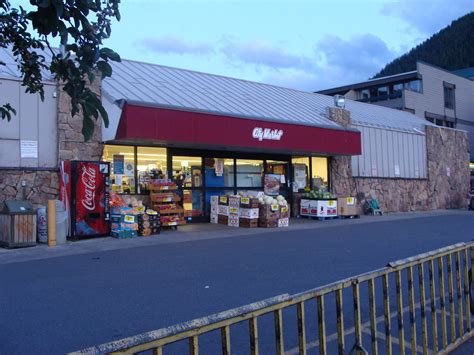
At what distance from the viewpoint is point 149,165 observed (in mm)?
15141

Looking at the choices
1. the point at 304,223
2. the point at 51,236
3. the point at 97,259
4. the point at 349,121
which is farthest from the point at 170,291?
the point at 349,121

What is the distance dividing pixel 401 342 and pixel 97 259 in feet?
23.1

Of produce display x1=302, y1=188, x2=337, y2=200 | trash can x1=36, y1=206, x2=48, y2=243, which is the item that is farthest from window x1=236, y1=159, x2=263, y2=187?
trash can x1=36, y1=206, x2=48, y2=243

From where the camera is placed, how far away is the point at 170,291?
6609mm

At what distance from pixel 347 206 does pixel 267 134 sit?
551 cm

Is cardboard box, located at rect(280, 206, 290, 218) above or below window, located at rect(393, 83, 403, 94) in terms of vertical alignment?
below

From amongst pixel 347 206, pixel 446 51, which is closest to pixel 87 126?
pixel 347 206

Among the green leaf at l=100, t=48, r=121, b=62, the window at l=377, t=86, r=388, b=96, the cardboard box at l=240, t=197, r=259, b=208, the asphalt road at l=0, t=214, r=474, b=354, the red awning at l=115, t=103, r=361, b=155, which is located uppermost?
the window at l=377, t=86, r=388, b=96

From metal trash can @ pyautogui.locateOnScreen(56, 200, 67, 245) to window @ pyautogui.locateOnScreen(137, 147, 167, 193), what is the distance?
3.41m

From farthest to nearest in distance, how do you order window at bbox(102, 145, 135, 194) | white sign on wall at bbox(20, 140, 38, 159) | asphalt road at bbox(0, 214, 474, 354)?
1. window at bbox(102, 145, 135, 194)
2. white sign on wall at bbox(20, 140, 38, 159)
3. asphalt road at bbox(0, 214, 474, 354)

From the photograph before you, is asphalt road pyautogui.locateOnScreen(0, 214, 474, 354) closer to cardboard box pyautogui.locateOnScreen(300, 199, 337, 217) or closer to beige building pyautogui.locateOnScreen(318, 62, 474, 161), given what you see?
cardboard box pyautogui.locateOnScreen(300, 199, 337, 217)

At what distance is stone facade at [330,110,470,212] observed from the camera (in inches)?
821

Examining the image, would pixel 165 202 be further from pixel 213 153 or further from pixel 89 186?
pixel 213 153

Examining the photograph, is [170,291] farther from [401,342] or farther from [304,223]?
[304,223]
